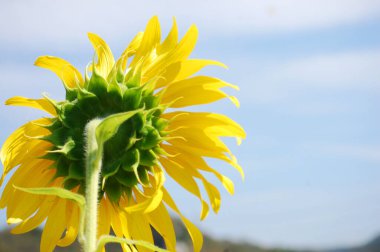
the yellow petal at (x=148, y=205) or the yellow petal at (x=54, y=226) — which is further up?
the yellow petal at (x=148, y=205)

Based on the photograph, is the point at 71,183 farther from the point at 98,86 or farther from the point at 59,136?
the point at 98,86

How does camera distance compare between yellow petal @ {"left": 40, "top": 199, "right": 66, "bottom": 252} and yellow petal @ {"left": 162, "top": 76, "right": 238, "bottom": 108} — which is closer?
yellow petal @ {"left": 162, "top": 76, "right": 238, "bottom": 108}

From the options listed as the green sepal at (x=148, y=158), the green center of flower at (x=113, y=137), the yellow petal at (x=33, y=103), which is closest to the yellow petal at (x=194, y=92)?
the green center of flower at (x=113, y=137)

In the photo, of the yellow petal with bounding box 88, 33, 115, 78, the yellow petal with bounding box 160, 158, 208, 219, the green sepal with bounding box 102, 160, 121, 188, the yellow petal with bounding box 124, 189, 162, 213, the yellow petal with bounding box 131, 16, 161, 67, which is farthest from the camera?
the yellow petal with bounding box 131, 16, 161, 67

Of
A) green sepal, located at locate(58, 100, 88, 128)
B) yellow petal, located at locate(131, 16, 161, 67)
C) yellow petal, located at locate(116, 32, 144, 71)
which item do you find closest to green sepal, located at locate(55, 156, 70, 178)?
green sepal, located at locate(58, 100, 88, 128)

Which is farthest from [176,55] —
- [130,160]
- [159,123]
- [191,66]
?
[130,160]

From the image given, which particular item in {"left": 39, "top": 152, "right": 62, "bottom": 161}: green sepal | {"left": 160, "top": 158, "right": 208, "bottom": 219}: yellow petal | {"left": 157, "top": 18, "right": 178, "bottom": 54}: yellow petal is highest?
{"left": 157, "top": 18, "right": 178, "bottom": 54}: yellow petal

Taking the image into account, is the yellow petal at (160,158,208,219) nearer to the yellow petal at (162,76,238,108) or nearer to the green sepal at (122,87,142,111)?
the yellow petal at (162,76,238,108)

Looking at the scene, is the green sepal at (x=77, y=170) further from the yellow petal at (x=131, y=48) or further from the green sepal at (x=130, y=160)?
the yellow petal at (x=131, y=48)
